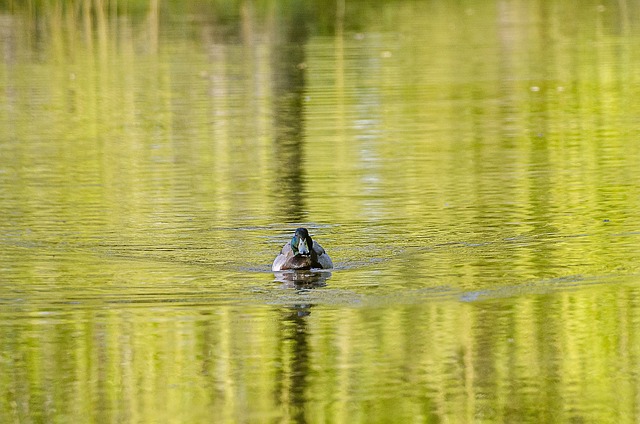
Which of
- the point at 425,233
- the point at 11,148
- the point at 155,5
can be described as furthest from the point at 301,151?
the point at 155,5

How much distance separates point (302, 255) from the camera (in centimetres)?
1190

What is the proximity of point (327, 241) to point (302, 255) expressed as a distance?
5.15ft

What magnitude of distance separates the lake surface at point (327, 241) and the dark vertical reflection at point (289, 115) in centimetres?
8

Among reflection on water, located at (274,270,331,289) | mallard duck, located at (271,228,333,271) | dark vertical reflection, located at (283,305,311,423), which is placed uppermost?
mallard duck, located at (271,228,333,271)

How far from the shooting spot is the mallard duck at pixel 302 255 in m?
11.8

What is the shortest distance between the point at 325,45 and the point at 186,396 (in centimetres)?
2858

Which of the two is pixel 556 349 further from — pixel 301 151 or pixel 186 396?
pixel 301 151

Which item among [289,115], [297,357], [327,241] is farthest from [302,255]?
[289,115]

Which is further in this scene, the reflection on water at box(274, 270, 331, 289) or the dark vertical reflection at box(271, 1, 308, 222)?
the dark vertical reflection at box(271, 1, 308, 222)

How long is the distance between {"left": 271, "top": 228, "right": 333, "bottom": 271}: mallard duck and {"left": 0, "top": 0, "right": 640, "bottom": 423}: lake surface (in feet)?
0.52

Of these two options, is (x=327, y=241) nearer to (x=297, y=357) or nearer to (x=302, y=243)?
(x=302, y=243)

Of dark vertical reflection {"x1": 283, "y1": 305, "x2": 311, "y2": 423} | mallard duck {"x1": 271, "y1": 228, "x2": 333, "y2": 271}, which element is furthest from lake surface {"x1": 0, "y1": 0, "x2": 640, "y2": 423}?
mallard duck {"x1": 271, "y1": 228, "x2": 333, "y2": 271}

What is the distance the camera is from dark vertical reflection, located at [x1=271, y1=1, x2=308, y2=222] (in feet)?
52.9

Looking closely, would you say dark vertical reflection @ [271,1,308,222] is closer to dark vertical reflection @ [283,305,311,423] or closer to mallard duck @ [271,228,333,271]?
mallard duck @ [271,228,333,271]
